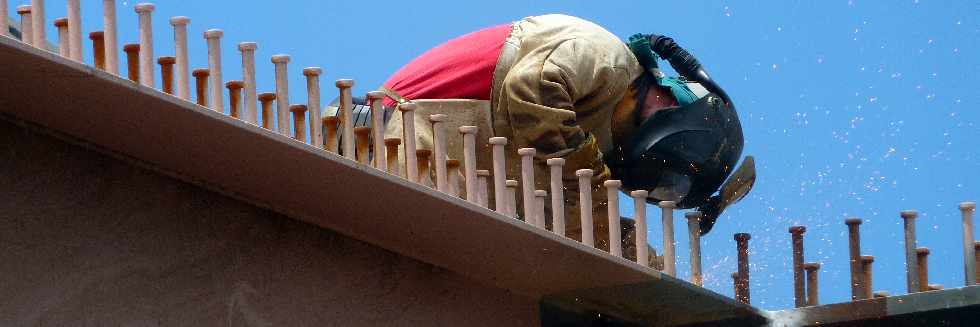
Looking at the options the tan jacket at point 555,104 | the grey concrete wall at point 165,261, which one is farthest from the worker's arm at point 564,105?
the grey concrete wall at point 165,261

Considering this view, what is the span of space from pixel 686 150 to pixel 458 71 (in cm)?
130

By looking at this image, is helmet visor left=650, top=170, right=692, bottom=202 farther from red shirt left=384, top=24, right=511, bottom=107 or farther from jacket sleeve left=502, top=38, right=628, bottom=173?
red shirt left=384, top=24, right=511, bottom=107

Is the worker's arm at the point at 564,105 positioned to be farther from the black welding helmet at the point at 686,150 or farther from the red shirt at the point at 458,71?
the black welding helmet at the point at 686,150

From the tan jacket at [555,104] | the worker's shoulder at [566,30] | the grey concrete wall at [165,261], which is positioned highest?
the worker's shoulder at [566,30]

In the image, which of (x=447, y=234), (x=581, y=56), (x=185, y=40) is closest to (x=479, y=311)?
(x=447, y=234)

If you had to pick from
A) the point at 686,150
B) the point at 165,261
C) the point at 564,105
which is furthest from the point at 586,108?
the point at 165,261

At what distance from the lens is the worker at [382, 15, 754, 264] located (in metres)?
11.5

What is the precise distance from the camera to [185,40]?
986 cm

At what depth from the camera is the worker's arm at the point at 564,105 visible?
1142cm

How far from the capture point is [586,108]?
11828 mm

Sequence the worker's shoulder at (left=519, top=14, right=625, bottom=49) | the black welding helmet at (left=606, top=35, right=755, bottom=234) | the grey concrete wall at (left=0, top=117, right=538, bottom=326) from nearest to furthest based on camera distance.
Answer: the grey concrete wall at (left=0, top=117, right=538, bottom=326), the worker's shoulder at (left=519, top=14, right=625, bottom=49), the black welding helmet at (left=606, top=35, right=755, bottom=234)

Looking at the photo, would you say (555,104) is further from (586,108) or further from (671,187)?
(671,187)

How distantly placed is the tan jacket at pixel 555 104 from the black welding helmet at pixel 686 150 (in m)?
0.17

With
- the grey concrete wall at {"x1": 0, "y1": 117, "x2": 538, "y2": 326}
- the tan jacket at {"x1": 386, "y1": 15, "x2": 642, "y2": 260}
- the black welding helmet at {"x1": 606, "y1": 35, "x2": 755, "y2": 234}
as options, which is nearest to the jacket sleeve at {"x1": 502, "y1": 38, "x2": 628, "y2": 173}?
the tan jacket at {"x1": 386, "y1": 15, "x2": 642, "y2": 260}
